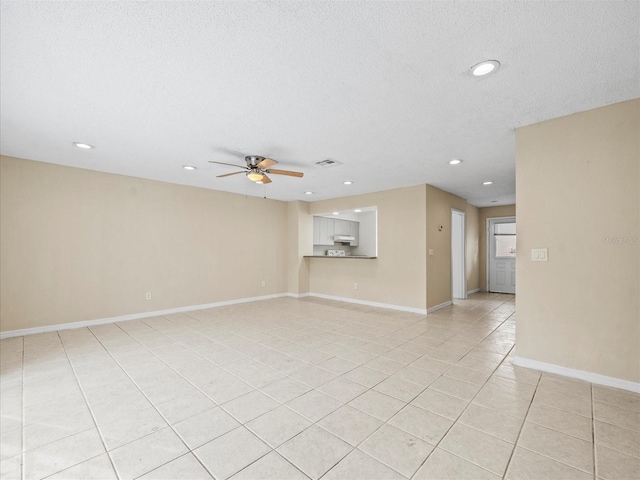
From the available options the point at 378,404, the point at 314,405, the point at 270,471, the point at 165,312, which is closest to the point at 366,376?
the point at 378,404

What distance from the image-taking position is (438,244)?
5.71m

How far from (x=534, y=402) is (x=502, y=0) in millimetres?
2734

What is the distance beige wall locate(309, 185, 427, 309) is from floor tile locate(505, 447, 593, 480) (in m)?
3.72

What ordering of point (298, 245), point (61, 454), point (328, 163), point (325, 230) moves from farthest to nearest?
point (325, 230), point (298, 245), point (328, 163), point (61, 454)

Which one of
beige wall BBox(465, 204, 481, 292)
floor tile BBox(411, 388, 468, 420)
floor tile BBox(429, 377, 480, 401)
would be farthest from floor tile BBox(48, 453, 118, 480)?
beige wall BBox(465, 204, 481, 292)

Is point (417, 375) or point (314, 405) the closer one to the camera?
point (314, 405)

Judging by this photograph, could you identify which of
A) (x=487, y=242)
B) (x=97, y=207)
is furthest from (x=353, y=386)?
(x=487, y=242)

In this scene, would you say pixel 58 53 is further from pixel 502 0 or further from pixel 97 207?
pixel 97 207

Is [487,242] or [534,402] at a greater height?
[487,242]

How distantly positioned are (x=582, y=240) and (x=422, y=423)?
222 cm

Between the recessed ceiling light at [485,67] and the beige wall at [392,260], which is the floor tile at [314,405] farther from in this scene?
A: the beige wall at [392,260]

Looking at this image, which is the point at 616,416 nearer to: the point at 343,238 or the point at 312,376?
the point at 312,376

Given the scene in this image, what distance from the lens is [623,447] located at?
173cm

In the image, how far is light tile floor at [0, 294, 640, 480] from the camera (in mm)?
1588
